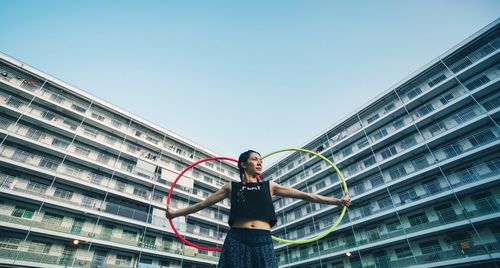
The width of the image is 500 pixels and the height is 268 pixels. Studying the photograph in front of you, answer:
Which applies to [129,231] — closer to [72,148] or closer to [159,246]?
[159,246]

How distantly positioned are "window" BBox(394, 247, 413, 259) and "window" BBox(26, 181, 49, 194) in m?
32.7

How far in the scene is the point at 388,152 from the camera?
28.6 meters

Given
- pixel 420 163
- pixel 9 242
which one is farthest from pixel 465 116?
pixel 9 242

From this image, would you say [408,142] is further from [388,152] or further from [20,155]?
[20,155]

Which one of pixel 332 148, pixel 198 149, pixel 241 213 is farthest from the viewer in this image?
pixel 198 149

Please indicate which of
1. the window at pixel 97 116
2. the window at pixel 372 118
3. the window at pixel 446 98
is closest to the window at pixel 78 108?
the window at pixel 97 116

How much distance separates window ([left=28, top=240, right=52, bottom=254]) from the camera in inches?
808

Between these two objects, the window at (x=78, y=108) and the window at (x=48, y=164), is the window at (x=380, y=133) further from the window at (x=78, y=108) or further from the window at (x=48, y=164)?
the window at (x=78, y=108)

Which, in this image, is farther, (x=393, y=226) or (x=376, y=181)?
(x=376, y=181)

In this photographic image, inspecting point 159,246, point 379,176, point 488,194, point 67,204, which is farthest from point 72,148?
point 488,194

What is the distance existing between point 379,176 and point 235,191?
29640 mm

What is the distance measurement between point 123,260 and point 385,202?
26761mm

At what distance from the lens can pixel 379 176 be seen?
28.6 meters

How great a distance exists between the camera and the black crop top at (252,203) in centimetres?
283
